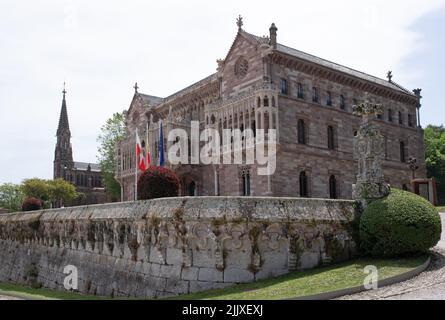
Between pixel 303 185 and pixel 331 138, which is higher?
pixel 331 138

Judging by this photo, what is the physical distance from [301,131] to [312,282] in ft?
80.4

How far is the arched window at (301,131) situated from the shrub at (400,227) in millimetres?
20947

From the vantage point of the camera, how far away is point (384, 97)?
4397 centimetres

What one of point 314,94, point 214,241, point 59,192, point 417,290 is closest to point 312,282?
point 417,290

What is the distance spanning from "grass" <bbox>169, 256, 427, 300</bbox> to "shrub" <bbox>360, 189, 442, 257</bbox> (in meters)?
0.37

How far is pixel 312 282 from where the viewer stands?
39.8 feet

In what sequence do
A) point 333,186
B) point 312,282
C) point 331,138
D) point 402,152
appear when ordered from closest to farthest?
point 312,282 → point 333,186 → point 331,138 → point 402,152

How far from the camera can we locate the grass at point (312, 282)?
1141 centimetres

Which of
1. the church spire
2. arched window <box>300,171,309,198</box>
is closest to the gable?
arched window <box>300,171,309,198</box>

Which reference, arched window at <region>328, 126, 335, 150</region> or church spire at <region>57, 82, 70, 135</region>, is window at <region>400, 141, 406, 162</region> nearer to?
arched window at <region>328, 126, 335, 150</region>

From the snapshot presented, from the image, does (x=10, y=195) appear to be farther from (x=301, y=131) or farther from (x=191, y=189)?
(x=301, y=131)

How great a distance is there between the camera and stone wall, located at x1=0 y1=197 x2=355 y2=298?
13.8 metres
